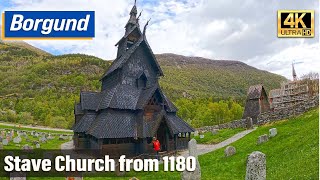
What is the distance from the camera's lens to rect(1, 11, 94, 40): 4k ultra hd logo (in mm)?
20969

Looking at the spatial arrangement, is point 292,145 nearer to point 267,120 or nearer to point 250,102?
point 267,120

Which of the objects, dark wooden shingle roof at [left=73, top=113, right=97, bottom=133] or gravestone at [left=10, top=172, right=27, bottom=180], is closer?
gravestone at [left=10, top=172, right=27, bottom=180]

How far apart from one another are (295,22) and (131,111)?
19.5 meters

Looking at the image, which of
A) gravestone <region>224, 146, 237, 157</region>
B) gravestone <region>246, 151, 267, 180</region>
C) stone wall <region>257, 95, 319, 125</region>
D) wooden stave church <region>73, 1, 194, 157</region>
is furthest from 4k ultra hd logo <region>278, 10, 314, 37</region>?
stone wall <region>257, 95, 319, 125</region>

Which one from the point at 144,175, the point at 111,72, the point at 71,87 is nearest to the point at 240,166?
the point at 144,175

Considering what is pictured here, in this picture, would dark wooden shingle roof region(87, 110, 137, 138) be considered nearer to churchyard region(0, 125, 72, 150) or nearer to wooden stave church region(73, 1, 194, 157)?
wooden stave church region(73, 1, 194, 157)

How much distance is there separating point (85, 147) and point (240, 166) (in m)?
22.4

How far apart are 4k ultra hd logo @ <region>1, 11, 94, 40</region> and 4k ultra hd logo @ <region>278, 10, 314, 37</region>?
13.0 metres

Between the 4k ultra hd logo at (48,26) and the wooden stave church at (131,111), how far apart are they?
1049 centimetres

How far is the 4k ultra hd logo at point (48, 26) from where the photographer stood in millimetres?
20969

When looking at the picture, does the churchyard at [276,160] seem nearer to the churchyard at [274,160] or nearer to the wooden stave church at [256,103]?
the churchyard at [274,160]

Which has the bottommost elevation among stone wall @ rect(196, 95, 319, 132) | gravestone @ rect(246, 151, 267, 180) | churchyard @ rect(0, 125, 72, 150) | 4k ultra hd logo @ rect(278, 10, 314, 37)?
churchyard @ rect(0, 125, 72, 150)

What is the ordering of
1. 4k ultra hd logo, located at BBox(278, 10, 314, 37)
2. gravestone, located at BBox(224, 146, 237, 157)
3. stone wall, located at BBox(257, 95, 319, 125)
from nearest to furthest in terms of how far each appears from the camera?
4k ultra hd logo, located at BBox(278, 10, 314, 37)
gravestone, located at BBox(224, 146, 237, 157)
stone wall, located at BBox(257, 95, 319, 125)

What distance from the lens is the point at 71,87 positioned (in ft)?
532
